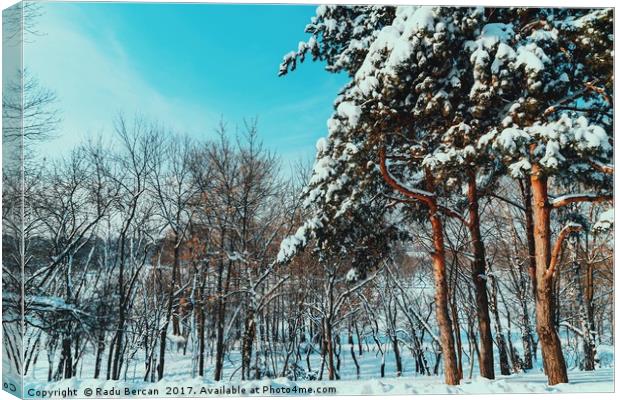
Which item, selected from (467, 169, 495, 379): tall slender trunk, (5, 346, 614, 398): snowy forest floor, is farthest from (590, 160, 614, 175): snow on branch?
(5, 346, 614, 398): snowy forest floor

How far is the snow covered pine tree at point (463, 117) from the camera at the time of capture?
500cm

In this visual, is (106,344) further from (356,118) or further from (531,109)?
(531,109)

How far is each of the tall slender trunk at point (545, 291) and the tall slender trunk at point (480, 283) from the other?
573mm

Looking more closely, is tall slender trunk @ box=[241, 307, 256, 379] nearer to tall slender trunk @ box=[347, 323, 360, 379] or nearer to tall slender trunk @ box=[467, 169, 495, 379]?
tall slender trunk @ box=[347, 323, 360, 379]

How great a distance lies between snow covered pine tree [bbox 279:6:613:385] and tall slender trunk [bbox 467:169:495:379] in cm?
1

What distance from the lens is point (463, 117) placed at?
213 inches

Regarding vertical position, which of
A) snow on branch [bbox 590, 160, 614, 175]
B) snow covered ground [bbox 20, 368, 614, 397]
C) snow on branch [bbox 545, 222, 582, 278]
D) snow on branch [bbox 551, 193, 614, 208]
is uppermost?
snow on branch [bbox 590, 160, 614, 175]

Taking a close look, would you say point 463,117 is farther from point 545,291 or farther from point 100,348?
point 100,348

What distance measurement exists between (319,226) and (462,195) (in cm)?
182

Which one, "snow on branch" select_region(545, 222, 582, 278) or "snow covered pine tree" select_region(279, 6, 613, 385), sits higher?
"snow covered pine tree" select_region(279, 6, 613, 385)

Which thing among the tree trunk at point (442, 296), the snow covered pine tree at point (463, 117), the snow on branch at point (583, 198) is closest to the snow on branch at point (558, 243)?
the snow covered pine tree at point (463, 117)

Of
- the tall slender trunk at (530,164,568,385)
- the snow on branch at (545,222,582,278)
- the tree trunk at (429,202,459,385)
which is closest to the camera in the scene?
the tall slender trunk at (530,164,568,385)

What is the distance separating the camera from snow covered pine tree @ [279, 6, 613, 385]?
16.4ft

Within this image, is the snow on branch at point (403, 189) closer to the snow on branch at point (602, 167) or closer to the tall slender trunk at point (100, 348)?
the snow on branch at point (602, 167)
